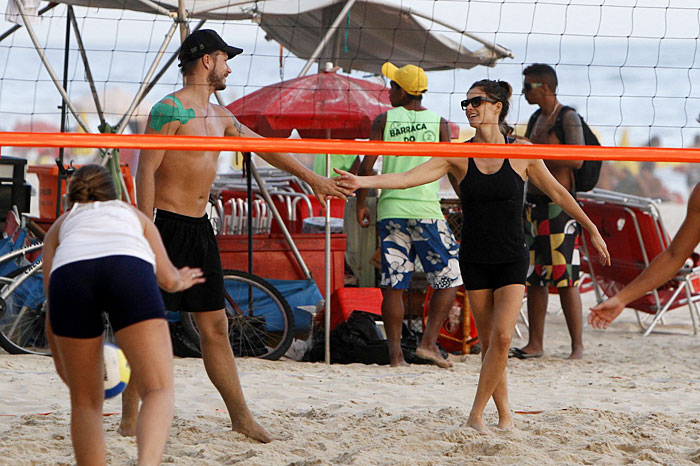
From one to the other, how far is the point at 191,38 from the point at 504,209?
5.21ft

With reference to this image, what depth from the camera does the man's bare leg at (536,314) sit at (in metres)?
6.32

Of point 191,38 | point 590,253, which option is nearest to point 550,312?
point 590,253

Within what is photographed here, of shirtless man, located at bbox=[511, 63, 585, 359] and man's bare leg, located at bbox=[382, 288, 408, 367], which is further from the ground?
shirtless man, located at bbox=[511, 63, 585, 359]

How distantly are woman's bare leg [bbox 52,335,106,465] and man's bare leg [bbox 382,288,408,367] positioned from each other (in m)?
3.26

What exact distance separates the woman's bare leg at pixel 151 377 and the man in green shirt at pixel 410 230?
10.6 ft

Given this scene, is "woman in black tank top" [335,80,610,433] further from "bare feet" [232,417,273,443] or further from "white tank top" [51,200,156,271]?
"white tank top" [51,200,156,271]

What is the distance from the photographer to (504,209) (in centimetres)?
402

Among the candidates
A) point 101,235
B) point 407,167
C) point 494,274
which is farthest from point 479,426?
point 407,167

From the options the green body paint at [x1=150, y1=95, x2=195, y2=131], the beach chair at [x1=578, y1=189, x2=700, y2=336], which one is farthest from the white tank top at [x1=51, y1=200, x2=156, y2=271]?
the beach chair at [x1=578, y1=189, x2=700, y2=336]

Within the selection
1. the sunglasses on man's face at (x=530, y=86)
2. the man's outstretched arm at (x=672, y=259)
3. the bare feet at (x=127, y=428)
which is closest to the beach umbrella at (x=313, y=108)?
the sunglasses on man's face at (x=530, y=86)

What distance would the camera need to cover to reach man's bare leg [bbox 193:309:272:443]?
378 cm

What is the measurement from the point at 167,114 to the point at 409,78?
246cm

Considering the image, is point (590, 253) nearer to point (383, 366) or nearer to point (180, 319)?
point (383, 366)

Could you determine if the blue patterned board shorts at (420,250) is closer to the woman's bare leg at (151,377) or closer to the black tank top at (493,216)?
the black tank top at (493,216)
